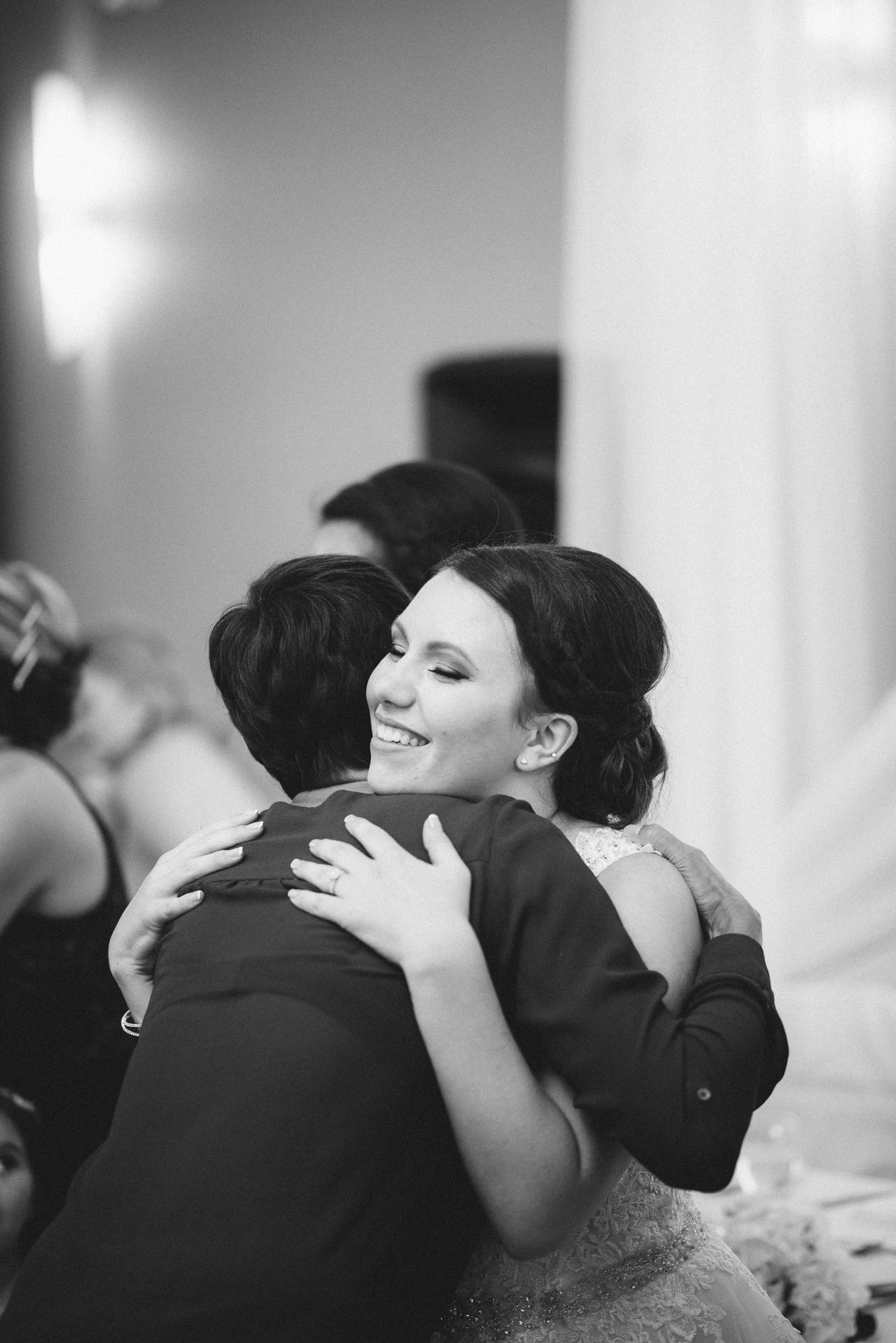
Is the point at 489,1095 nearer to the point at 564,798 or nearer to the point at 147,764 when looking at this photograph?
the point at 564,798

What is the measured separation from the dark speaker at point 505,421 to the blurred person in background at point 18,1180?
108 inches

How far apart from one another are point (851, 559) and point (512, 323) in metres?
1.90

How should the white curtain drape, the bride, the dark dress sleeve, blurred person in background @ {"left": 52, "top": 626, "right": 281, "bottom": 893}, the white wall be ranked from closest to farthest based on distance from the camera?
the dark dress sleeve < the bride < the white curtain drape < blurred person in background @ {"left": 52, "top": 626, "right": 281, "bottom": 893} < the white wall

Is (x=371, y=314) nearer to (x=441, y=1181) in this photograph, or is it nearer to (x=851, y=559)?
(x=851, y=559)

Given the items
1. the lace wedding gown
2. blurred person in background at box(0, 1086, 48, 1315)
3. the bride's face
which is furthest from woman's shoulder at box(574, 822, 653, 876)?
blurred person in background at box(0, 1086, 48, 1315)

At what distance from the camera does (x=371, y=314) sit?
5.04m

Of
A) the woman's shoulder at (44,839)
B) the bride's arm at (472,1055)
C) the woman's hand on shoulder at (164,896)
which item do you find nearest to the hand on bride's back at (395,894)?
the bride's arm at (472,1055)

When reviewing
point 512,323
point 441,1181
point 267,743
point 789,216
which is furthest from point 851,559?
point 441,1181

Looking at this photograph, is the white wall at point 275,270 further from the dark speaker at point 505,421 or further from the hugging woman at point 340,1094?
the hugging woman at point 340,1094

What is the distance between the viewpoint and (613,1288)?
4.20ft

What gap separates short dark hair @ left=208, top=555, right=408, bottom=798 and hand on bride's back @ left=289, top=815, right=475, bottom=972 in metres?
0.25

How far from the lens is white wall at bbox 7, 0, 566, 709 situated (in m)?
4.79

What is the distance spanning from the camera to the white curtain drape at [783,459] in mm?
3238

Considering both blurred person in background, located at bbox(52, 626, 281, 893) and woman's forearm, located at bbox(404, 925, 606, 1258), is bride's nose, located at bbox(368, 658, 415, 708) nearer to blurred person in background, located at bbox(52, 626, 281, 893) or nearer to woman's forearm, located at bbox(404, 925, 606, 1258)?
woman's forearm, located at bbox(404, 925, 606, 1258)
